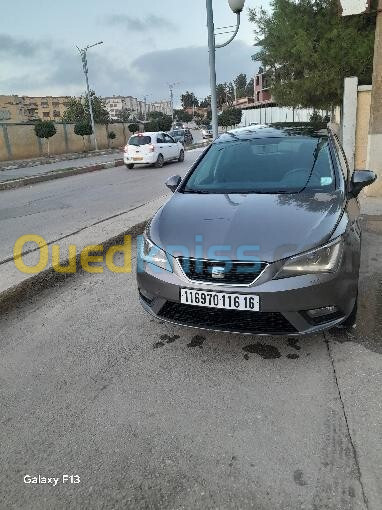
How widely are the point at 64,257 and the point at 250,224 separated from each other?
9.56 ft

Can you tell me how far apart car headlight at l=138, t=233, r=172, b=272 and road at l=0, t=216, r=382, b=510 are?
0.67 m

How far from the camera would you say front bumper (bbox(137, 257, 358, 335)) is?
8.55ft

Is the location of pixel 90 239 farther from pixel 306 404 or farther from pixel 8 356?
pixel 306 404

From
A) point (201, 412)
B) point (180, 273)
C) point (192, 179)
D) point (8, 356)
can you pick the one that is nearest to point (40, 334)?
point (8, 356)

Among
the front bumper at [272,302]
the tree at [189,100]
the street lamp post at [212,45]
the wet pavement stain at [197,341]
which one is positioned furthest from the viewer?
the tree at [189,100]

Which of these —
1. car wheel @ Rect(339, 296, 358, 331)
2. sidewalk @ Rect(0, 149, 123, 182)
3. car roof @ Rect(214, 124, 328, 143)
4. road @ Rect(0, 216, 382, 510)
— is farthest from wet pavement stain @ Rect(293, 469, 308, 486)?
sidewalk @ Rect(0, 149, 123, 182)

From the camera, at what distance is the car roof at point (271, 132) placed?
4266 mm

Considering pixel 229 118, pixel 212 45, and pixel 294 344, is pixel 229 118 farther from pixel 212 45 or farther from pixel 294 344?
pixel 294 344

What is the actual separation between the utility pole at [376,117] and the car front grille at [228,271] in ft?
20.0

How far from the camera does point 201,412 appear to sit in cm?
245

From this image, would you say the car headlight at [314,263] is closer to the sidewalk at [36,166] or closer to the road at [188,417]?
the road at [188,417]

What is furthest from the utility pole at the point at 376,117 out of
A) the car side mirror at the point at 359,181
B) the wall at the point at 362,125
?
the car side mirror at the point at 359,181

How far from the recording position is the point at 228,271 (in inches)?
105

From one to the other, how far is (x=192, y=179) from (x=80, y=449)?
8.89 feet
